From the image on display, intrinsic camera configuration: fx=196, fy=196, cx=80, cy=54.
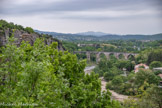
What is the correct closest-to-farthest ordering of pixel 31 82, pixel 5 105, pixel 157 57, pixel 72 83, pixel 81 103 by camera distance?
pixel 5 105 < pixel 31 82 < pixel 81 103 < pixel 72 83 < pixel 157 57

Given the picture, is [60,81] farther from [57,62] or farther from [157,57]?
[157,57]

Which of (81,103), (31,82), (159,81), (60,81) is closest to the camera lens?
(31,82)

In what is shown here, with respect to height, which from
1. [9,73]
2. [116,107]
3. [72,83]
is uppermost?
[9,73]

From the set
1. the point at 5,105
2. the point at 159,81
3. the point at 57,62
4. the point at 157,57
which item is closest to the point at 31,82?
the point at 5,105

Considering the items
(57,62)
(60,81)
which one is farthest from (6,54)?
(57,62)

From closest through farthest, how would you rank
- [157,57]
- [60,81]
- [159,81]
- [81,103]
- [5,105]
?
[5,105] → [60,81] → [81,103] → [159,81] → [157,57]

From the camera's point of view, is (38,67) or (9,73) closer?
(38,67)

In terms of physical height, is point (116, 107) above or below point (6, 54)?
below

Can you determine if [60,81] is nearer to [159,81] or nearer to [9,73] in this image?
[9,73]

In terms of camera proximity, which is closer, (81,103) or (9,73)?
(9,73)
